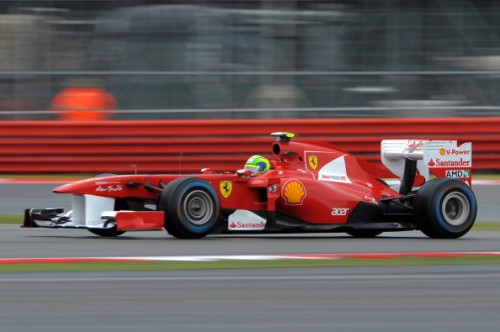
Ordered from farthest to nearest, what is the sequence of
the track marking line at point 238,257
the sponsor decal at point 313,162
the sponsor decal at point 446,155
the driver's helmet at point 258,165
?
1. the sponsor decal at point 446,155
2. the sponsor decal at point 313,162
3. the driver's helmet at point 258,165
4. the track marking line at point 238,257

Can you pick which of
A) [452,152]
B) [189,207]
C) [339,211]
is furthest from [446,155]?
[189,207]

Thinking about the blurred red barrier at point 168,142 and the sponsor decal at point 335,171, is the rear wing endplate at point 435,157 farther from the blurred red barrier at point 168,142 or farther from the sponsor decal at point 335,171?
the blurred red barrier at point 168,142

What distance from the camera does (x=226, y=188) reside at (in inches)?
409

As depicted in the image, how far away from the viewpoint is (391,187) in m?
11.7

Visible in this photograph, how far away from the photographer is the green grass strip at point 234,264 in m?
7.96

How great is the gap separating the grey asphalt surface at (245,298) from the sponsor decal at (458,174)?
2.43m

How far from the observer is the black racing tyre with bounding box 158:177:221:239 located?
9.90m

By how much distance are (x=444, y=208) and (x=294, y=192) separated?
148 cm

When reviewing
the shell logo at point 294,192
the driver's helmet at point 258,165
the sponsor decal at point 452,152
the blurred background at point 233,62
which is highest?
the blurred background at point 233,62

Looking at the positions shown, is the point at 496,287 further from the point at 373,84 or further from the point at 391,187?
the point at 373,84

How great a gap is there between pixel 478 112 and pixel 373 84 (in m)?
1.59

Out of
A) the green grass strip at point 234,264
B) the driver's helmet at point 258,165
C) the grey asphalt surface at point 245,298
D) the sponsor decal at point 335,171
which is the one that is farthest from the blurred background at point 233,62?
the green grass strip at point 234,264

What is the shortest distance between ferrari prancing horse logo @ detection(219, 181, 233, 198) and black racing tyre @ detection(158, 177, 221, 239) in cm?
18

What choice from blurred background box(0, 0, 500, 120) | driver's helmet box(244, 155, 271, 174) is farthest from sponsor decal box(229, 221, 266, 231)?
blurred background box(0, 0, 500, 120)
